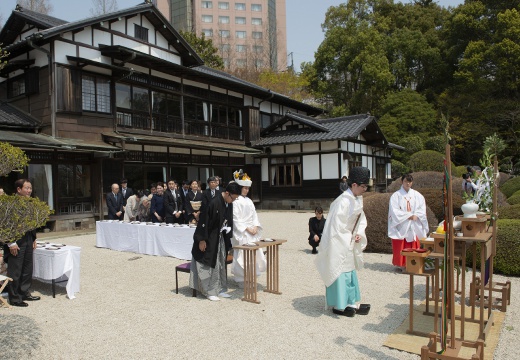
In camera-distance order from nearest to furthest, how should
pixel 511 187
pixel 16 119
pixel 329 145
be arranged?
pixel 16 119
pixel 511 187
pixel 329 145

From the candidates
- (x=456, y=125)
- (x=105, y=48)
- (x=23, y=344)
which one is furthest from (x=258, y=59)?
(x=23, y=344)

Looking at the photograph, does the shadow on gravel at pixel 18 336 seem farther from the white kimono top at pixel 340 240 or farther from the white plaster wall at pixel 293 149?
the white plaster wall at pixel 293 149

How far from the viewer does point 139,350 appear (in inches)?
163

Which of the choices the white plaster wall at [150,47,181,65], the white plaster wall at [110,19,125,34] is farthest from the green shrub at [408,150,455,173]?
the white plaster wall at [110,19,125,34]

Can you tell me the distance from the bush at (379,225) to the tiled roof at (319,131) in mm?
10711

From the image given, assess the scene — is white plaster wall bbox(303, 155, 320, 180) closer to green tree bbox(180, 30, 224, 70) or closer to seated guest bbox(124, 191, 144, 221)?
seated guest bbox(124, 191, 144, 221)

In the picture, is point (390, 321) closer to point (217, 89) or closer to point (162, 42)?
point (162, 42)

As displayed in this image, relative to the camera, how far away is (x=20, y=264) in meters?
5.74

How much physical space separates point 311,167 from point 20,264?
1739cm

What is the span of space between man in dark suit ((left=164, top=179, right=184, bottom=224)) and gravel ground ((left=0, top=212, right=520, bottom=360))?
11.3ft

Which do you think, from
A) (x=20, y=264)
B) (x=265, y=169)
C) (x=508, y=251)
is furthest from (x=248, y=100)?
(x=20, y=264)

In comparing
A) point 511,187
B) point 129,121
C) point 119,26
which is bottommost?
point 511,187

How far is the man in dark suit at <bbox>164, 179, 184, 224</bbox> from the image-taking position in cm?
1080

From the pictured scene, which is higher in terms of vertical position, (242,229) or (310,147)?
(310,147)
